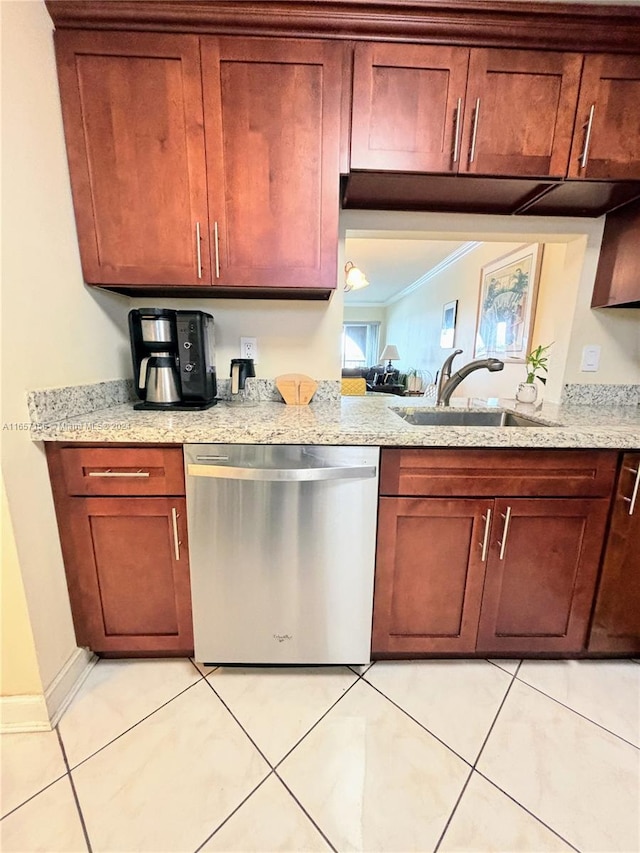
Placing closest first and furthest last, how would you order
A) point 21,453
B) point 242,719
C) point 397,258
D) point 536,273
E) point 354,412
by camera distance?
point 21,453
point 242,719
point 354,412
point 536,273
point 397,258

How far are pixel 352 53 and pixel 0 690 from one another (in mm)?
2374

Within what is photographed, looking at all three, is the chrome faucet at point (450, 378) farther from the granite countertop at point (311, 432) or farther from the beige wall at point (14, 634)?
the beige wall at point (14, 634)

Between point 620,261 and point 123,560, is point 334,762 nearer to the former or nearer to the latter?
point 123,560

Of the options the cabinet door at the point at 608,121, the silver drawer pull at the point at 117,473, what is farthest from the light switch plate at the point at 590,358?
the silver drawer pull at the point at 117,473

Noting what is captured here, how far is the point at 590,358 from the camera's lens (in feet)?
5.76

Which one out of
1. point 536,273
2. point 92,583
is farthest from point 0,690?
point 536,273

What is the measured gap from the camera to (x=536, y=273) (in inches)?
99.2

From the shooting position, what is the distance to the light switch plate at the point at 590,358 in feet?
5.74

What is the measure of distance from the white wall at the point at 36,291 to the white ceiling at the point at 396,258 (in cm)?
272

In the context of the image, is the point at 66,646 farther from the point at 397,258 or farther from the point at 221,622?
the point at 397,258

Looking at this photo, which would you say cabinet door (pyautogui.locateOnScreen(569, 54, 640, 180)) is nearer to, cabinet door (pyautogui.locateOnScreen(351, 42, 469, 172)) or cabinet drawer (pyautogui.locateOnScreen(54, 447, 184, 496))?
cabinet door (pyautogui.locateOnScreen(351, 42, 469, 172))

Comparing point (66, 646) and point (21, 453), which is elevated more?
point (21, 453)

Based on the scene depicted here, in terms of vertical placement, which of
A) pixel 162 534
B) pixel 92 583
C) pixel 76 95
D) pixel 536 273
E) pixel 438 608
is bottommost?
pixel 438 608

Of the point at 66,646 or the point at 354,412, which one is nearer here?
the point at 66,646
